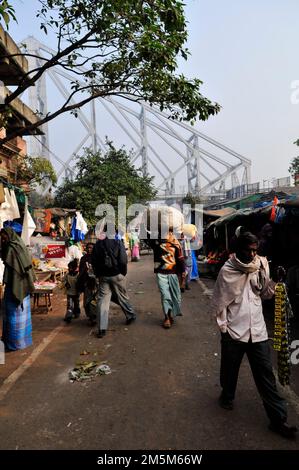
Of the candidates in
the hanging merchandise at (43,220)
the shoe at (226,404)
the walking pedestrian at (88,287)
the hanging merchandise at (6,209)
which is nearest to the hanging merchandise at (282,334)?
the shoe at (226,404)

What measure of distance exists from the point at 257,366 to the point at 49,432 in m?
1.88

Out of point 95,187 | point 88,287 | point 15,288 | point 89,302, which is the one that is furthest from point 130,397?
point 95,187

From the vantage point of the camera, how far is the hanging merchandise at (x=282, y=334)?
333cm

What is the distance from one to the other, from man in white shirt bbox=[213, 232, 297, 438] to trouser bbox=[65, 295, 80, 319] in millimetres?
4334

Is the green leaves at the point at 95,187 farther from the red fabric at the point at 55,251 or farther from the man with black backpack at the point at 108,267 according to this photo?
the man with black backpack at the point at 108,267

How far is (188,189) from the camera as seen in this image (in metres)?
90.8

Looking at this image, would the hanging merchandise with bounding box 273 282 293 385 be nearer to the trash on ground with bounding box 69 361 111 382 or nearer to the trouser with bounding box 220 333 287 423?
the trouser with bounding box 220 333 287 423

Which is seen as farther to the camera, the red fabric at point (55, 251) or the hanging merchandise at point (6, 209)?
the red fabric at point (55, 251)

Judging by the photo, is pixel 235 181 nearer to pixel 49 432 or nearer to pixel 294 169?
pixel 294 169

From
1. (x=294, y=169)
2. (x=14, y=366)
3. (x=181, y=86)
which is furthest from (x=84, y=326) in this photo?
(x=294, y=169)

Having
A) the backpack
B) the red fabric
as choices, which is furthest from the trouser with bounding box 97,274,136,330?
the red fabric

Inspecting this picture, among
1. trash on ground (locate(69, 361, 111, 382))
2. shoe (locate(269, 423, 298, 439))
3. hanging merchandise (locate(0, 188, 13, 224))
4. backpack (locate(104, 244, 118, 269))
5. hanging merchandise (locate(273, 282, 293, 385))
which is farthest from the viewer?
hanging merchandise (locate(0, 188, 13, 224))

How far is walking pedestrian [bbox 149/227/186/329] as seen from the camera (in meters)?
6.41

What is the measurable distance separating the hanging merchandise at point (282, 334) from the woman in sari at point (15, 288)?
3559mm
